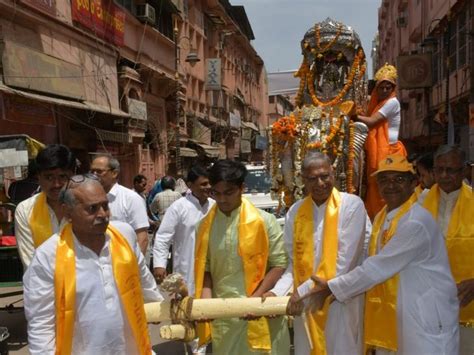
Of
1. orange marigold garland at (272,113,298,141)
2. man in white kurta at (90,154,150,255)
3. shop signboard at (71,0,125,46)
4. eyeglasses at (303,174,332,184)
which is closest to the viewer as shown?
eyeglasses at (303,174,332,184)

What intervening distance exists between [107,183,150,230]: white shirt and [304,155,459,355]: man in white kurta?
98.4 inches

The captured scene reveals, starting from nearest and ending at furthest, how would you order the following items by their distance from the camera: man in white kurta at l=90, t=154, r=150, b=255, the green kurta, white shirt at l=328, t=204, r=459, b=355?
white shirt at l=328, t=204, r=459, b=355 < the green kurta < man in white kurta at l=90, t=154, r=150, b=255

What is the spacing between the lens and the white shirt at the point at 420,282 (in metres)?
3.40

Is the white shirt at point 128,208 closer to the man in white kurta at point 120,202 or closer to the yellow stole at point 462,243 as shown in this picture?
the man in white kurta at point 120,202

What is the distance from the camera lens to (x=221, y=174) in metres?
3.96

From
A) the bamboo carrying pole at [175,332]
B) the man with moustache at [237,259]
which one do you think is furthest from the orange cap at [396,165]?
the bamboo carrying pole at [175,332]

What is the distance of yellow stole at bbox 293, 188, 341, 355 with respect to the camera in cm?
393

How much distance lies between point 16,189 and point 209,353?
363 cm

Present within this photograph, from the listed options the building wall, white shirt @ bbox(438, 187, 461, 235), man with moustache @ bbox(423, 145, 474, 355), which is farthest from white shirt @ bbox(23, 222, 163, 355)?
the building wall

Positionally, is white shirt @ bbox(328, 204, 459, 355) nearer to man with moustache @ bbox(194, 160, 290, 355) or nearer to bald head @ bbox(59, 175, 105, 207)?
man with moustache @ bbox(194, 160, 290, 355)

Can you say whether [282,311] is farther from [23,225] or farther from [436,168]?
[23,225]

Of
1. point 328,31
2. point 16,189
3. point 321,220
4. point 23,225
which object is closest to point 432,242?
point 321,220

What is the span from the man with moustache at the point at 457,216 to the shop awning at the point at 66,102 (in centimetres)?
861

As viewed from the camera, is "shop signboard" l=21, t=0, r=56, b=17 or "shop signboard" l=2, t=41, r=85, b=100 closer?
"shop signboard" l=2, t=41, r=85, b=100
